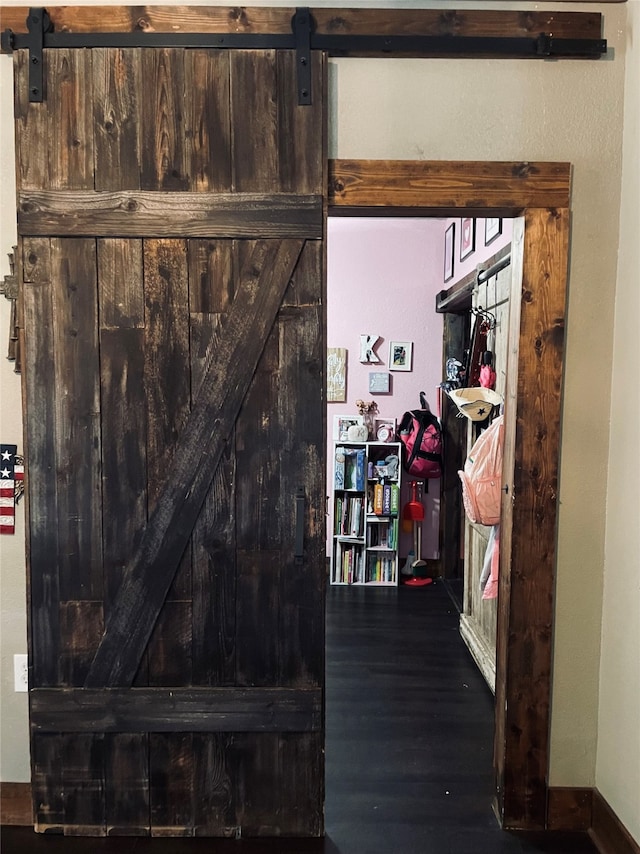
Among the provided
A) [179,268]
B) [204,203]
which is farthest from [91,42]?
[179,268]

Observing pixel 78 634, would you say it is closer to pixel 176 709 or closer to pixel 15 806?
pixel 176 709

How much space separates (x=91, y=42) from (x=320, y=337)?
1124 millimetres

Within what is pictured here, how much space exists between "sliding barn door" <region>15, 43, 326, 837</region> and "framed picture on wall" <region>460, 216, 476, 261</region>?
223 cm

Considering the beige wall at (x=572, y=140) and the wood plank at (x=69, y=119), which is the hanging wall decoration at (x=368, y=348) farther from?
the wood plank at (x=69, y=119)

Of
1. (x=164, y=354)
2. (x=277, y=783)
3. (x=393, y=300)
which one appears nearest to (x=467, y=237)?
(x=393, y=300)

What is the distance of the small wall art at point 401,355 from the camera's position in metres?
4.97

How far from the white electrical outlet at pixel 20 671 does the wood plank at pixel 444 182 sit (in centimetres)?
184

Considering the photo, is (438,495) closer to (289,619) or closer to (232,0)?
(289,619)

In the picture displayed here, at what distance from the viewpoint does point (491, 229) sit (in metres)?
3.44

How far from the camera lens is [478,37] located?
1917mm

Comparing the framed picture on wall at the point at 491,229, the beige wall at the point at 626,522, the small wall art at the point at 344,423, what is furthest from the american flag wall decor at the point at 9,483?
the small wall art at the point at 344,423

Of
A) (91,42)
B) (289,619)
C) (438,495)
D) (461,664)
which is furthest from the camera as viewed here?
(438,495)

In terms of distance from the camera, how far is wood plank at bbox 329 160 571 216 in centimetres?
195

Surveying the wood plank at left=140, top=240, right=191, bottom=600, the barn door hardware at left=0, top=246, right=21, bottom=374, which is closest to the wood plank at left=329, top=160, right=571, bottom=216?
the wood plank at left=140, top=240, right=191, bottom=600
